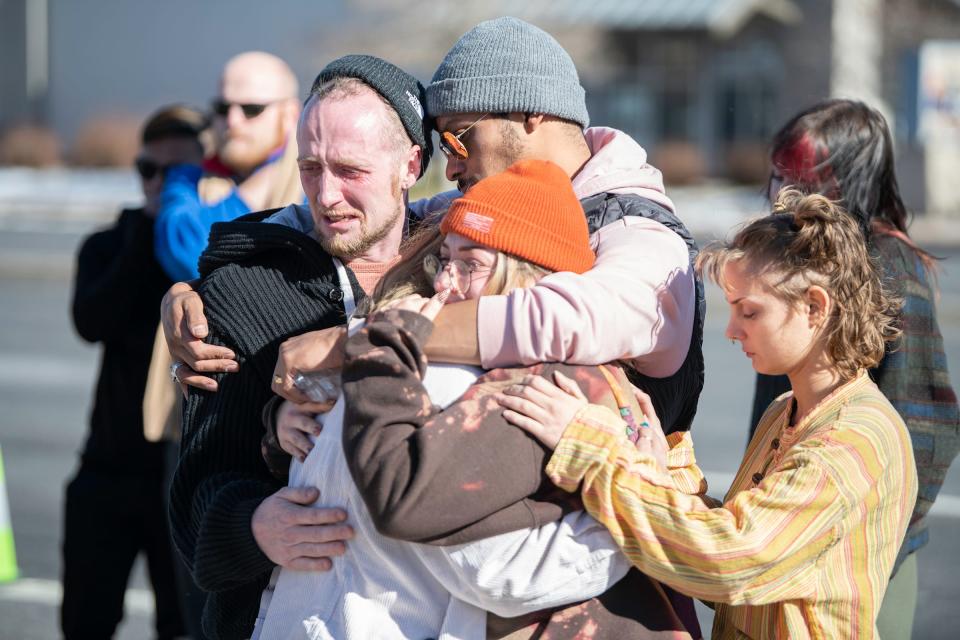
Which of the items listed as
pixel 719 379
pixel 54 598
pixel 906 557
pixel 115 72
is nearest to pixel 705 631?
pixel 906 557

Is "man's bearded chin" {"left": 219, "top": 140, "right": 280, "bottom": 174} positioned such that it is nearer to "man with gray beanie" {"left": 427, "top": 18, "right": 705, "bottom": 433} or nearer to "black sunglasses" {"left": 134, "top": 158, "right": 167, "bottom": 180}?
"black sunglasses" {"left": 134, "top": 158, "right": 167, "bottom": 180}

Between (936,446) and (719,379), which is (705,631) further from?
(719,379)

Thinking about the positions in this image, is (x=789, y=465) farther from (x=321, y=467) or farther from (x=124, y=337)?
(x=124, y=337)

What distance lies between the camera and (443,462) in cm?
185

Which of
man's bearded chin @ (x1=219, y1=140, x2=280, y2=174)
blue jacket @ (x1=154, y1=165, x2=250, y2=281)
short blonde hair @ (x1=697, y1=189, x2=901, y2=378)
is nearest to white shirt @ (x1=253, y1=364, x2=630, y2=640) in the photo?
short blonde hair @ (x1=697, y1=189, x2=901, y2=378)

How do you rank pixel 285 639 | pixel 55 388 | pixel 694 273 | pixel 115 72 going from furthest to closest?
pixel 115 72 < pixel 55 388 < pixel 694 273 < pixel 285 639

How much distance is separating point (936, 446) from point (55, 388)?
7.78 m

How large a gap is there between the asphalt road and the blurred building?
15040 millimetres

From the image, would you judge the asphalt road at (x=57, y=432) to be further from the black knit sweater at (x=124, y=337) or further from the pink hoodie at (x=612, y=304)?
the pink hoodie at (x=612, y=304)

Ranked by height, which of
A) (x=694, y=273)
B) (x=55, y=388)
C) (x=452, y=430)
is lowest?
(x=55, y=388)

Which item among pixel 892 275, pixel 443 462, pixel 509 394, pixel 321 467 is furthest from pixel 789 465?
pixel 892 275

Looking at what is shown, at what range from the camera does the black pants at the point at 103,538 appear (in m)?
4.35

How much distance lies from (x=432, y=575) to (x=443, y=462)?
0.26 m

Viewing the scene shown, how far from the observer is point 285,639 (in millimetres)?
2072
